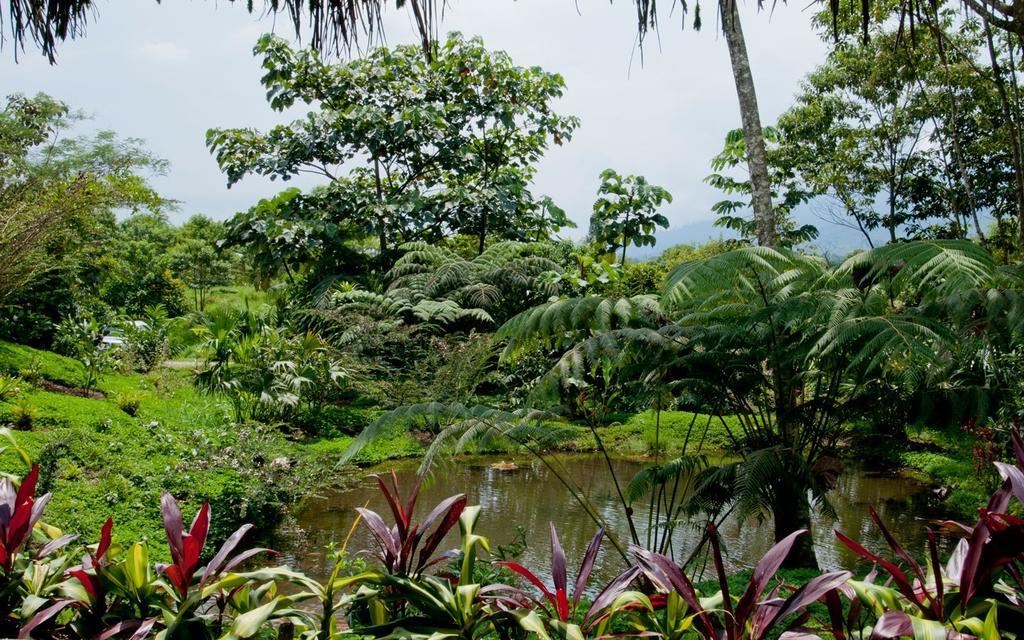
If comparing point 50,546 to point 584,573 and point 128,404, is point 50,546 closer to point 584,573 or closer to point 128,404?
point 584,573

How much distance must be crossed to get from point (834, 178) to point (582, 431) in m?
10.3

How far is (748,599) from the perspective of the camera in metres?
1.58

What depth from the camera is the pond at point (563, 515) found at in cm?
468

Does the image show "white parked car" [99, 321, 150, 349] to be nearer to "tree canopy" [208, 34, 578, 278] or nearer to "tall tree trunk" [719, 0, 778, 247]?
"tree canopy" [208, 34, 578, 278]

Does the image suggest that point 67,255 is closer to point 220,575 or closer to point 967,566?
point 220,575

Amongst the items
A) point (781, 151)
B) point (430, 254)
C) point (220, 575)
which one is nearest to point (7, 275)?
point (430, 254)

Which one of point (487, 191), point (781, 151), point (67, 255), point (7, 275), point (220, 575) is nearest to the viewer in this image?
point (220, 575)

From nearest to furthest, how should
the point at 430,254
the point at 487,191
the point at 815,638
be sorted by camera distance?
the point at 815,638 < the point at 430,254 < the point at 487,191

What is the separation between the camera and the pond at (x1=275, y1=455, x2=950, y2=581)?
468 centimetres

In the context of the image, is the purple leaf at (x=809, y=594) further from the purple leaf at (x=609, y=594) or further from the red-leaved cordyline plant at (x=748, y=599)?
the purple leaf at (x=609, y=594)

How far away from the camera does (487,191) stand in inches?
528

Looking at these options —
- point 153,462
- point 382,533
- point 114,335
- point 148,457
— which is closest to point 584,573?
point 382,533

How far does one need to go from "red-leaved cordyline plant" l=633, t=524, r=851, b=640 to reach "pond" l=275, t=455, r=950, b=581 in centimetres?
170

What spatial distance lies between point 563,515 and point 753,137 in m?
3.09
